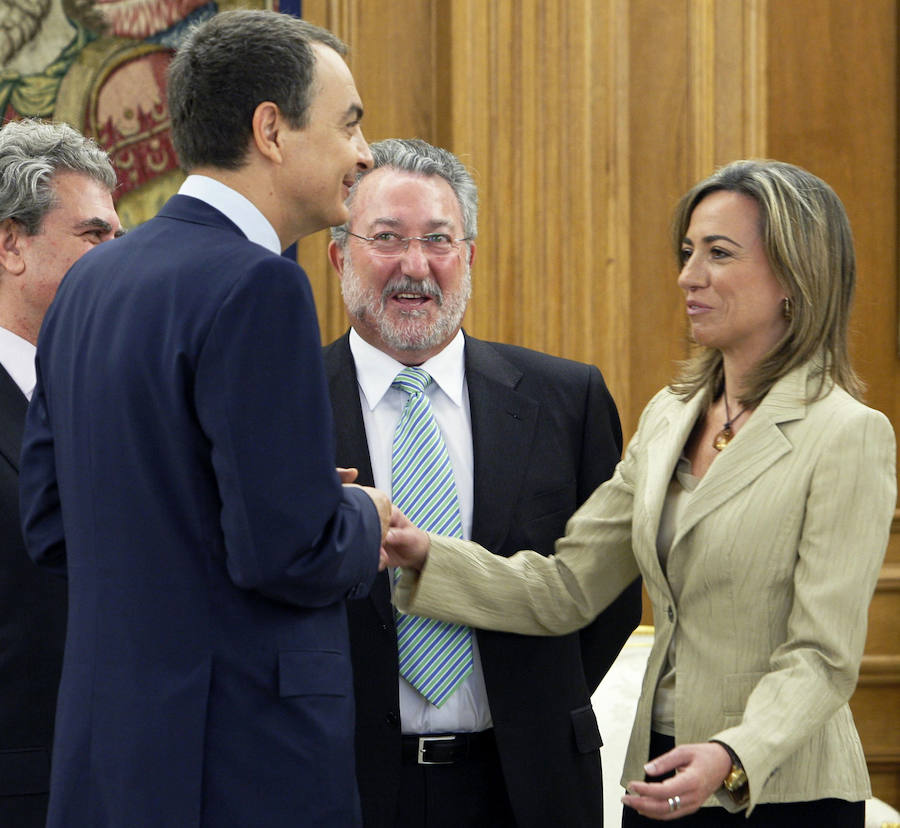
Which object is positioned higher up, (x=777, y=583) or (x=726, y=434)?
(x=726, y=434)

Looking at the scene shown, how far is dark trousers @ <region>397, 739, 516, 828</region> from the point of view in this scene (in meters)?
2.25

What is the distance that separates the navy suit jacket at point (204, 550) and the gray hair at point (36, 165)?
0.83m

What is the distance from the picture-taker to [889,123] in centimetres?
387

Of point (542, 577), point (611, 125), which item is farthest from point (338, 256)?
point (611, 125)

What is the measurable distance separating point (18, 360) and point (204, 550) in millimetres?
898

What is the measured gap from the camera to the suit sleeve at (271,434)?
60.1 inches

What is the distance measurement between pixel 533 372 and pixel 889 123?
1936mm

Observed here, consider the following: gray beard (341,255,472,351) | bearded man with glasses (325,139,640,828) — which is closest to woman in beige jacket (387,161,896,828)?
bearded man with glasses (325,139,640,828)

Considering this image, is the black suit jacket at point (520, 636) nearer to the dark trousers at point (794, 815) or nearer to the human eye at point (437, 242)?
the human eye at point (437, 242)

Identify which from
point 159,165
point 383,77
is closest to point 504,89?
point 383,77

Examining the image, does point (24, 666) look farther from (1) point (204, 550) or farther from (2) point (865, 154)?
(2) point (865, 154)

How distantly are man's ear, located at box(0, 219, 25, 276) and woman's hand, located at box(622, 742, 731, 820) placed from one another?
145cm

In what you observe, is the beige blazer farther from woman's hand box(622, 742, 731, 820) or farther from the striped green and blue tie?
the striped green and blue tie

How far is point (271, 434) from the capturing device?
5.06ft
